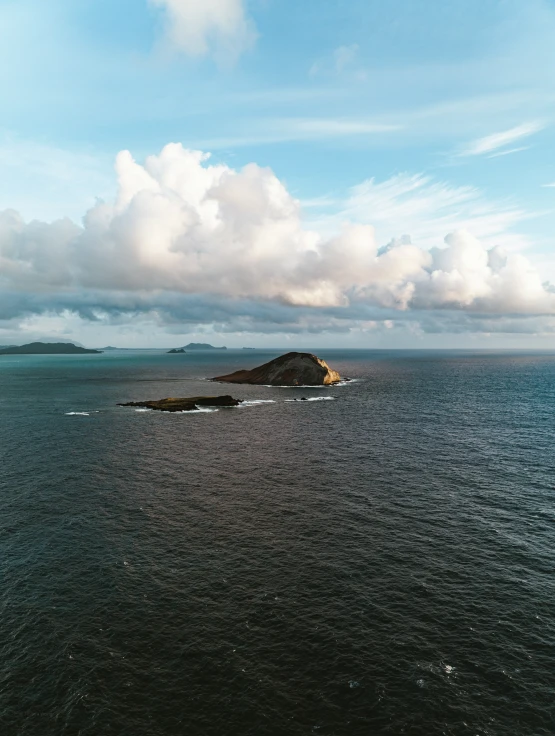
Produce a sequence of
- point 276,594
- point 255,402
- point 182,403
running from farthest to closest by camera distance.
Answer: point 255,402 → point 182,403 → point 276,594

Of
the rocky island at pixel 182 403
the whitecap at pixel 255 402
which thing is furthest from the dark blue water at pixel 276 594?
the whitecap at pixel 255 402

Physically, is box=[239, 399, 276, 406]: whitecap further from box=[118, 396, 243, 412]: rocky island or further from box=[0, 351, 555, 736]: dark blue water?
box=[0, 351, 555, 736]: dark blue water

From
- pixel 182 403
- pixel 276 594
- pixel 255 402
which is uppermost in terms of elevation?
pixel 182 403

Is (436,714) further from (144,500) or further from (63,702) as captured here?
(144,500)

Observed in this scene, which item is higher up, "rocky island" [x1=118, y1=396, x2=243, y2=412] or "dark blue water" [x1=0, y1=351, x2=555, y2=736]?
"rocky island" [x1=118, y1=396, x2=243, y2=412]

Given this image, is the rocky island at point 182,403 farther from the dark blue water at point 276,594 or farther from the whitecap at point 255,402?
the dark blue water at point 276,594

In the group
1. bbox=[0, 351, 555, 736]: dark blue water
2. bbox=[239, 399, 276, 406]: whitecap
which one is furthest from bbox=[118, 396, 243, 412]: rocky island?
bbox=[0, 351, 555, 736]: dark blue water

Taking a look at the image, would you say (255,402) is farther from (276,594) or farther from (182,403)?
(276,594)

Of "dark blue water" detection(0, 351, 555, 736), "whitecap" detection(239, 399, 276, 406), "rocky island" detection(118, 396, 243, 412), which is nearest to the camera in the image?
"dark blue water" detection(0, 351, 555, 736)

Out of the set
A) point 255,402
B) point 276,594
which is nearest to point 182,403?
point 255,402
